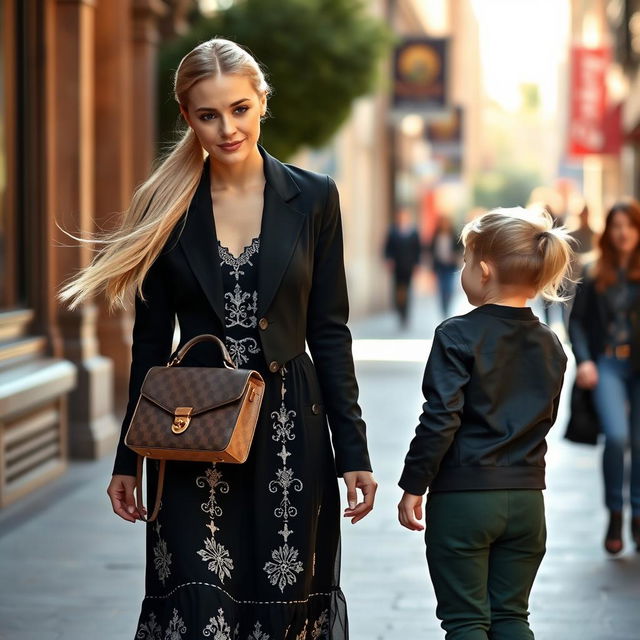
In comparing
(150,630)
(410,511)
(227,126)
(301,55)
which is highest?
(301,55)

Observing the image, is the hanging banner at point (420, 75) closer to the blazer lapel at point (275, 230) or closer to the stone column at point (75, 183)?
the stone column at point (75, 183)

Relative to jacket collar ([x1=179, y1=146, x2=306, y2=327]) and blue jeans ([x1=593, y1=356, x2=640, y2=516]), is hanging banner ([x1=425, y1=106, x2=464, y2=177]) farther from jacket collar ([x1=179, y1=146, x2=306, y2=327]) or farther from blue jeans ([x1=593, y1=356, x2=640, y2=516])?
jacket collar ([x1=179, y1=146, x2=306, y2=327])

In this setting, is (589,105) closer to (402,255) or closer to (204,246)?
(402,255)

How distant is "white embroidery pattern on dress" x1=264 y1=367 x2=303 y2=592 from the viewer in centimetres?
335

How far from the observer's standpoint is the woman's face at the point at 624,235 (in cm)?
674

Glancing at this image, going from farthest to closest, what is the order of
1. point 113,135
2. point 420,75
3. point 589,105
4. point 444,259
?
point 420,75 → point 589,105 → point 444,259 → point 113,135

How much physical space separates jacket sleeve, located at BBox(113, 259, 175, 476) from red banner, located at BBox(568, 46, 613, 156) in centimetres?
1921

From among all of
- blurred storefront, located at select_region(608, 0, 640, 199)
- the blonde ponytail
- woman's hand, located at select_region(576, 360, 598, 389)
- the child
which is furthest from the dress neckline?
blurred storefront, located at select_region(608, 0, 640, 199)

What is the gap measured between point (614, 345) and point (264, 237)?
3.65 m

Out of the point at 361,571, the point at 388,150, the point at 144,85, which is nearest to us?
the point at 361,571

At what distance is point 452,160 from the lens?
149 ft

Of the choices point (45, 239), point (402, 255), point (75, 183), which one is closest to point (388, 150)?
point (402, 255)

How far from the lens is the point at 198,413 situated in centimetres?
320

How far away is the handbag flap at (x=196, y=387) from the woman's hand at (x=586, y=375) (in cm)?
364
